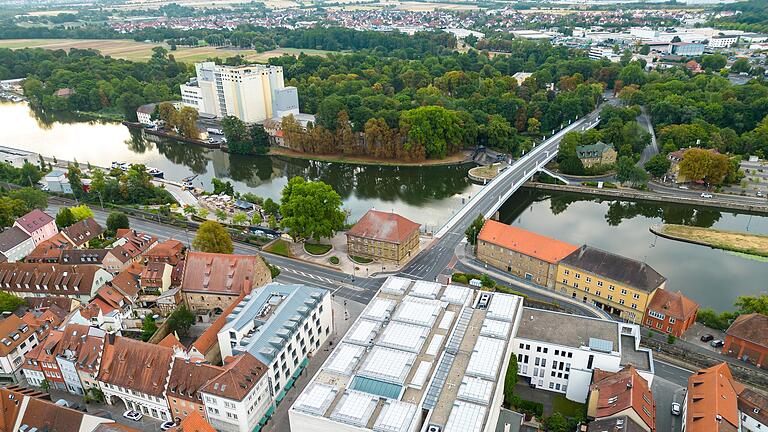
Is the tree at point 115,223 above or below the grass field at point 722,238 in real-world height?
above

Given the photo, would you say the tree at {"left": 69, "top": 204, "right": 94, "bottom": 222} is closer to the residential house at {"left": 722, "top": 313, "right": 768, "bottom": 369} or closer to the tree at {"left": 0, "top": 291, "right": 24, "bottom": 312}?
the tree at {"left": 0, "top": 291, "right": 24, "bottom": 312}

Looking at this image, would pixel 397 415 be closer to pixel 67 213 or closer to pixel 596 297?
pixel 596 297

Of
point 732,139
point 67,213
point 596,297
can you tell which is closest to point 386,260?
point 596,297

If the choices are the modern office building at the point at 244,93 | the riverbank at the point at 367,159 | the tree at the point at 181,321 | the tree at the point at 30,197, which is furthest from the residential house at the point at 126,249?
the modern office building at the point at 244,93

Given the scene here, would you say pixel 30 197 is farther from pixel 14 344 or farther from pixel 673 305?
pixel 673 305

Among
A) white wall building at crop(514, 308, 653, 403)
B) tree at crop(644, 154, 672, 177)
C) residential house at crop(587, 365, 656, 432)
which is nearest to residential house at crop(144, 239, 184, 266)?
white wall building at crop(514, 308, 653, 403)

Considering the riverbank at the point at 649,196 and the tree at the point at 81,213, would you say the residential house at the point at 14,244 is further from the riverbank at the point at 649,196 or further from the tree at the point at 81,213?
the riverbank at the point at 649,196
